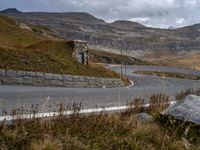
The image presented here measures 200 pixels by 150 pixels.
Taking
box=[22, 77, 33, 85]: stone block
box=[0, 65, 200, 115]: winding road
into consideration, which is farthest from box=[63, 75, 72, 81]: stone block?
box=[0, 65, 200, 115]: winding road

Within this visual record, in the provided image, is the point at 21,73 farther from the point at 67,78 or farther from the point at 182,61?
the point at 182,61

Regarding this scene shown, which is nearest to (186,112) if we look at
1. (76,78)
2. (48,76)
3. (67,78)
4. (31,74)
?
(31,74)

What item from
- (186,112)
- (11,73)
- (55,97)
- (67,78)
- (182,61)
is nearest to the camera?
(186,112)

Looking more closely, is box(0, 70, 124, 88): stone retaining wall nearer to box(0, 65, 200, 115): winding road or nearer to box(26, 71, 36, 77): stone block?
box(26, 71, 36, 77): stone block

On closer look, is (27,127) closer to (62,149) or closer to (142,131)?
(62,149)

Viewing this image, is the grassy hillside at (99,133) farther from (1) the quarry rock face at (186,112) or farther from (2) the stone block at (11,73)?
(2) the stone block at (11,73)

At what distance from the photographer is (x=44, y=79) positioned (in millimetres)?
23219

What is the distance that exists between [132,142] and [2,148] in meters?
2.05

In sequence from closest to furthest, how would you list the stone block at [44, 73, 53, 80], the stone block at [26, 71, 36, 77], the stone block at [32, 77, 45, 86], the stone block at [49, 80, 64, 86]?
the stone block at [26, 71, 36, 77] < the stone block at [32, 77, 45, 86] < the stone block at [44, 73, 53, 80] < the stone block at [49, 80, 64, 86]

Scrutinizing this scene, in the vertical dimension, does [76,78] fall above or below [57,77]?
below

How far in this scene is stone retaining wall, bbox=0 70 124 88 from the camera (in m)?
21.5

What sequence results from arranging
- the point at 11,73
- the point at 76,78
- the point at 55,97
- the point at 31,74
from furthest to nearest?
the point at 76,78, the point at 31,74, the point at 11,73, the point at 55,97

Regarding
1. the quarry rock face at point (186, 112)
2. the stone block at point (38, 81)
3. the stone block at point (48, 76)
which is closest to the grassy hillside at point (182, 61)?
the stone block at point (48, 76)

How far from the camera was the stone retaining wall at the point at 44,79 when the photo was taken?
21.5 meters
